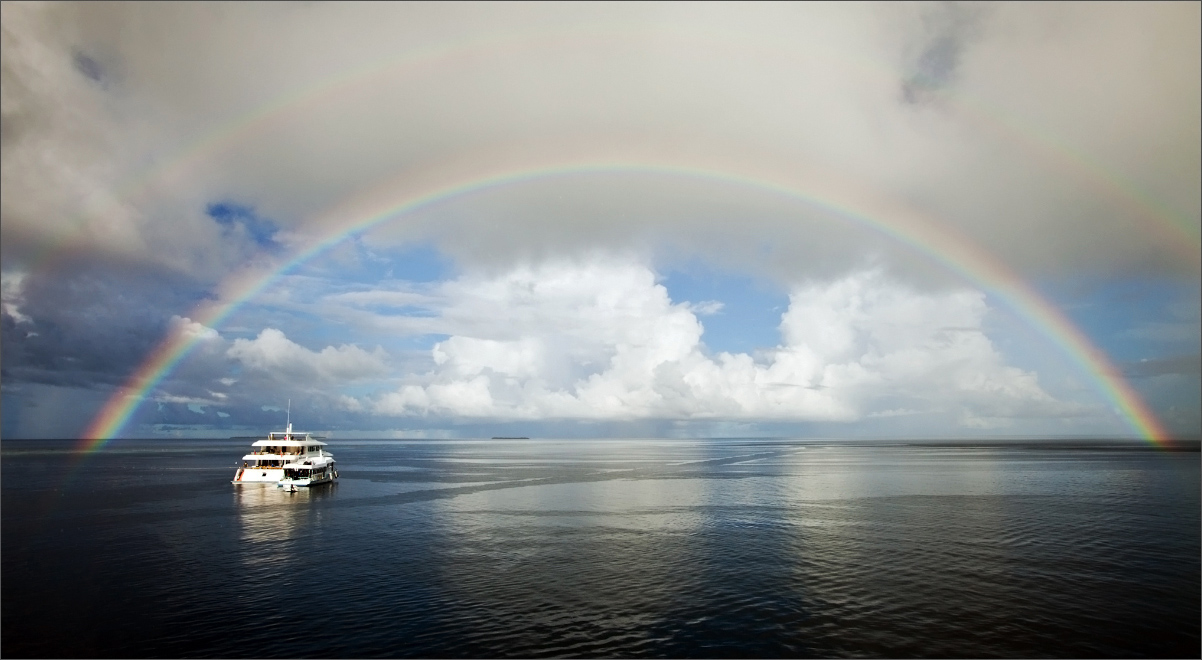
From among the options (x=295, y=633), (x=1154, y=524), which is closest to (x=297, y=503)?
(x=295, y=633)

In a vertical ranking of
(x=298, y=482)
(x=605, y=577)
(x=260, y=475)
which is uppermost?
(x=605, y=577)

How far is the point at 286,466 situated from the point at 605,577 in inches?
4009

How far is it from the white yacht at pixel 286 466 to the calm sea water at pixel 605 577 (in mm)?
25459

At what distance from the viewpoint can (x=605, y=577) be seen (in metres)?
53.6

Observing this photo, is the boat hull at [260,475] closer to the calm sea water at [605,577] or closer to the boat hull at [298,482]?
the boat hull at [298,482]

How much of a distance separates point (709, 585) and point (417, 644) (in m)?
24.1

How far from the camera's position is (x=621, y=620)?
42.3 meters

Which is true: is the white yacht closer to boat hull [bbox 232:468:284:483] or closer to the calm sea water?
boat hull [bbox 232:468:284:483]

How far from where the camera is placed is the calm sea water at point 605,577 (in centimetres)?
3888

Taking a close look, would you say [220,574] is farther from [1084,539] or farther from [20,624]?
[1084,539]

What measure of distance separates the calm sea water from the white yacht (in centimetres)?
2546

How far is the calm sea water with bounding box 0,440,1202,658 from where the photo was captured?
3888 cm

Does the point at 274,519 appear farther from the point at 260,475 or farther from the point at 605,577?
the point at 605,577

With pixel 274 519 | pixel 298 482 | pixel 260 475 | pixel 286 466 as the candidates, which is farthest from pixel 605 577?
pixel 260 475
